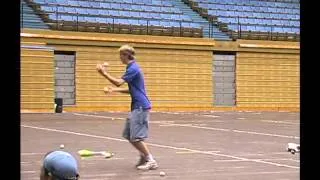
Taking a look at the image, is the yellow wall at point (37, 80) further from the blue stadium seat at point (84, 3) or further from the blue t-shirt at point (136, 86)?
the blue t-shirt at point (136, 86)

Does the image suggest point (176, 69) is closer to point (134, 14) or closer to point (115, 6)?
point (134, 14)

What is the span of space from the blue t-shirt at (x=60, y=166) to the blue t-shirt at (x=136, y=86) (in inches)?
265

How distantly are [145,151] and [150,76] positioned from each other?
2032cm

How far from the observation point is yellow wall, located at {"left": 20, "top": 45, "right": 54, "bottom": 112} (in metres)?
26.1

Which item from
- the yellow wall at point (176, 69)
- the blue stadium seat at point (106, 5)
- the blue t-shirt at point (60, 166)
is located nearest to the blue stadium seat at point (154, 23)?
the yellow wall at point (176, 69)

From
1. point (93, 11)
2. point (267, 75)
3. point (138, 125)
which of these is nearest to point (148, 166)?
point (138, 125)

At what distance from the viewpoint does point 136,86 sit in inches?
341

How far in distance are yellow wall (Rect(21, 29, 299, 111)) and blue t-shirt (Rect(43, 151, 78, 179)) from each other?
24223 mm

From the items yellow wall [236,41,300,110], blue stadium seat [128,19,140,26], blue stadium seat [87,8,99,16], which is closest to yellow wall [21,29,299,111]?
yellow wall [236,41,300,110]

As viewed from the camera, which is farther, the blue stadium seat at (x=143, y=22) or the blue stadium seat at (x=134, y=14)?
the blue stadium seat at (x=134, y=14)

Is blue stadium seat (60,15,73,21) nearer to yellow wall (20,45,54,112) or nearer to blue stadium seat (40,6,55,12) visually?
blue stadium seat (40,6,55,12)

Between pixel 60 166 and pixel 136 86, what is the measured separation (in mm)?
6870

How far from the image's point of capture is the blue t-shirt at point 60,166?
1.79 meters

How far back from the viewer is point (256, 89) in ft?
102
